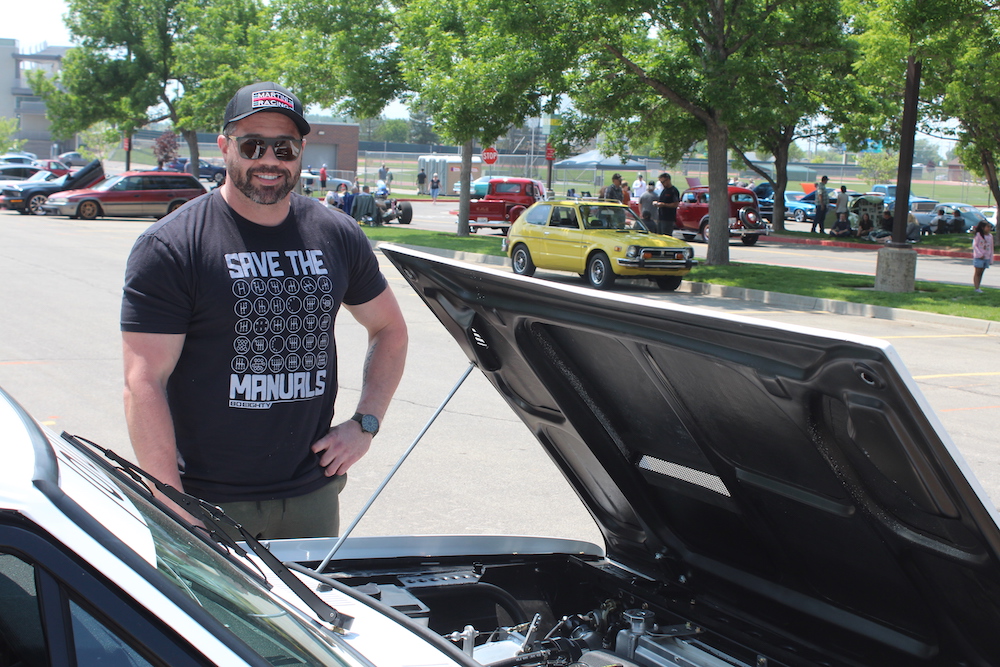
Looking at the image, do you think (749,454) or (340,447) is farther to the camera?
(340,447)

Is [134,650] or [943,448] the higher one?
[943,448]

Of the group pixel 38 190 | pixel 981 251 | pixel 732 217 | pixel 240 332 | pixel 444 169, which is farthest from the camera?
pixel 444 169

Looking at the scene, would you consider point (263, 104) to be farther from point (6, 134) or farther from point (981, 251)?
point (6, 134)

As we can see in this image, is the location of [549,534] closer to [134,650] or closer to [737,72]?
[134,650]

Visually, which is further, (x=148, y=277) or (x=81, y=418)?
(x=81, y=418)

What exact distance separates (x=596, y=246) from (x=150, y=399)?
15.6m

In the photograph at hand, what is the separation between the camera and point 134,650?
1.37m

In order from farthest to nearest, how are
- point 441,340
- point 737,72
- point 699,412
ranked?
point 737,72
point 441,340
point 699,412

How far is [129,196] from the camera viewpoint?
31750 mm

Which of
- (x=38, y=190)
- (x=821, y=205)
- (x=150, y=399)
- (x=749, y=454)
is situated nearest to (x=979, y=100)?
(x=821, y=205)

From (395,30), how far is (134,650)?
90.5 ft

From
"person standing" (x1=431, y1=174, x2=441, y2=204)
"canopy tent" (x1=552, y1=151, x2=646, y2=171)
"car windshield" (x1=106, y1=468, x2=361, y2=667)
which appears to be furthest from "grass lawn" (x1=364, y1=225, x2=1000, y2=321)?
"canopy tent" (x1=552, y1=151, x2=646, y2=171)

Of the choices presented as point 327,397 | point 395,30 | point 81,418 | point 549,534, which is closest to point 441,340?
point 81,418

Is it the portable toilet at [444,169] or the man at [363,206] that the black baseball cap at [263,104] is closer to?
the man at [363,206]
